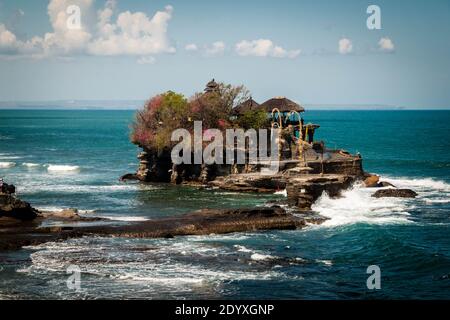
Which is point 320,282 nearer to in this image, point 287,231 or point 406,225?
point 287,231

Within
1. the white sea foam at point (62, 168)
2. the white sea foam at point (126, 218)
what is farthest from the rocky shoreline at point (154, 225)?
the white sea foam at point (62, 168)

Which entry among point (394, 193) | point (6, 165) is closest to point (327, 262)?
point (394, 193)

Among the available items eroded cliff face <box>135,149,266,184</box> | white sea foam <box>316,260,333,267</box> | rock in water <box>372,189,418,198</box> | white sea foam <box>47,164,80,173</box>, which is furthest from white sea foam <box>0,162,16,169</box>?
white sea foam <box>316,260,333,267</box>

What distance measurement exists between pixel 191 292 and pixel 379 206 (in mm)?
24149

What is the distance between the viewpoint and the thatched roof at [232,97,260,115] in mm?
70062

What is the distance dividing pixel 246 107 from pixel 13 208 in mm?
32846

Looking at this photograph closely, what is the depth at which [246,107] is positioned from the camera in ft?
232

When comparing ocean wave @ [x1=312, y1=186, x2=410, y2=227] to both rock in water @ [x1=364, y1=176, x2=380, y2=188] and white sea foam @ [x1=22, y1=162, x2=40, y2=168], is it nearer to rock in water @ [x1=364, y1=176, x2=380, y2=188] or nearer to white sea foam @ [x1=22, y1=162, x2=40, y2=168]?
rock in water @ [x1=364, y1=176, x2=380, y2=188]

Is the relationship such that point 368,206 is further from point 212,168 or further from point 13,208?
point 13,208

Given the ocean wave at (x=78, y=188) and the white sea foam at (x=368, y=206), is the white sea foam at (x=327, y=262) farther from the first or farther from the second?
the ocean wave at (x=78, y=188)

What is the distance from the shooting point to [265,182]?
57.5 metres

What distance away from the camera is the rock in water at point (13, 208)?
136 feet
